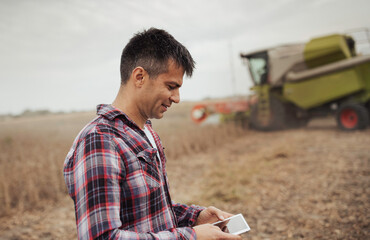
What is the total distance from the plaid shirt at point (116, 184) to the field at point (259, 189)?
0.63 m

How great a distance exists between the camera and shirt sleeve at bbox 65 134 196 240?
2.52ft

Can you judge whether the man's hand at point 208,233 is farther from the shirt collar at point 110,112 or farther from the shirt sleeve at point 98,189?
the shirt collar at point 110,112

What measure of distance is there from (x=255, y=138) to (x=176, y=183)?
15.1 ft

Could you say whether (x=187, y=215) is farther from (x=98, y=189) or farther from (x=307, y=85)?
(x=307, y=85)

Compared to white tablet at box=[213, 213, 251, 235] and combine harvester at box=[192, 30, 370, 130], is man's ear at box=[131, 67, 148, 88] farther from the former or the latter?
combine harvester at box=[192, 30, 370, 130]

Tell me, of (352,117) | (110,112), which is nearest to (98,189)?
(110,112)

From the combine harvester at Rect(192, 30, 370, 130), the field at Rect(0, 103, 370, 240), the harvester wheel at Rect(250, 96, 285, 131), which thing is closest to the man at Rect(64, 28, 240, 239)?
the field at Rect(0, 103, 370, 240)

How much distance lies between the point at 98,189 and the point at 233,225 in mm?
666

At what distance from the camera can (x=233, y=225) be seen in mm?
1145

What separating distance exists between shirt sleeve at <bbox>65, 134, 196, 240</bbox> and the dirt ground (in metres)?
2.27

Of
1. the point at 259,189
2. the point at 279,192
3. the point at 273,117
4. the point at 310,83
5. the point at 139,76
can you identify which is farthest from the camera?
the point at 273,117

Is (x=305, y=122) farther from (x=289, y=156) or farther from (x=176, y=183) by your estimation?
(x=176, y=183)

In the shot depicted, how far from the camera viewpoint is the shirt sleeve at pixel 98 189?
0.77 meters

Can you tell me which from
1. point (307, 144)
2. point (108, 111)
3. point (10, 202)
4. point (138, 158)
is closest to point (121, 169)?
point (138, 158)
